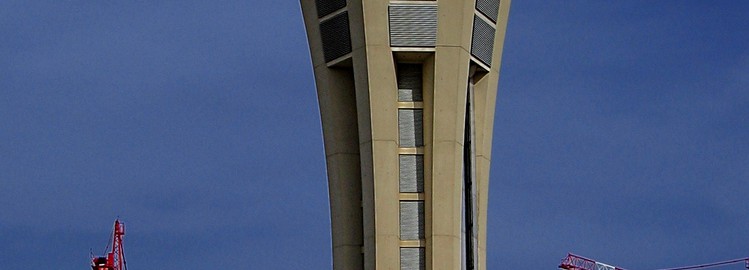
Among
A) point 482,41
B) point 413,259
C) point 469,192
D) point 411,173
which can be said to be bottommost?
point 413,259

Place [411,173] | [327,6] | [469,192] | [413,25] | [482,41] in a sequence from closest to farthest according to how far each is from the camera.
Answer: [413,25], [411,173], [327,6], [482,41], [469,192]

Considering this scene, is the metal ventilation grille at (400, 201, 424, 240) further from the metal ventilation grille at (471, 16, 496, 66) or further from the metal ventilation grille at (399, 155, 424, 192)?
the metal ventilation grille at (471, 16, 496, 66)

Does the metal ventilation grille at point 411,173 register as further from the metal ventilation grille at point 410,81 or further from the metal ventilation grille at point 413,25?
the metal ventilation grille at point 413,25

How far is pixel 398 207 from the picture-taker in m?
67.1

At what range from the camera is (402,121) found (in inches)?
2672

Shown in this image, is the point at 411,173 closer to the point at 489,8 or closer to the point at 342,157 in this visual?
the point at 342,157

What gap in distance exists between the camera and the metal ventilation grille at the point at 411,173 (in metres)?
67.6

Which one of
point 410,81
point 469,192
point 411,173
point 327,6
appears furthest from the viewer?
point 469,192

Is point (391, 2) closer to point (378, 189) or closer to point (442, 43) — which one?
point (442, 43)

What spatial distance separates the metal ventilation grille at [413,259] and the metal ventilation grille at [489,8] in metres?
10.1

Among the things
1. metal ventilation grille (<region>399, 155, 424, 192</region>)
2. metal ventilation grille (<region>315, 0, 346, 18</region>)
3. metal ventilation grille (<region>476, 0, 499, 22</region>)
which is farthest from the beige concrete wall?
metal ventilation grille (<region>476, 0, 499, 22</region>)

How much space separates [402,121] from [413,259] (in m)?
5.51

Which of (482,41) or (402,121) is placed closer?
(402,121)

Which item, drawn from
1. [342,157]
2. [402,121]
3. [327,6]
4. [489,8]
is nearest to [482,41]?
[489,8]
